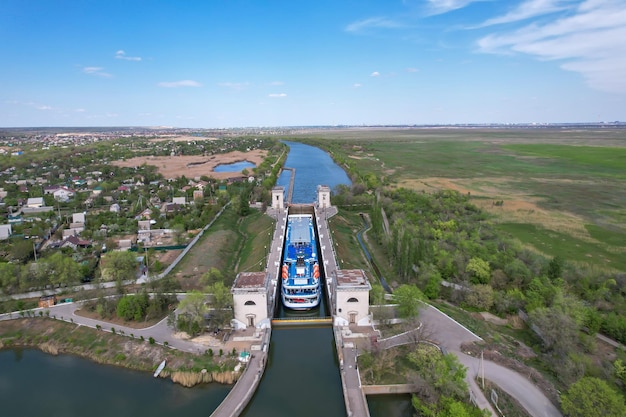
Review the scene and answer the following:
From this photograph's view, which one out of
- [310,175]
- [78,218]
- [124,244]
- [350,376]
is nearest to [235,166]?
[310,175]

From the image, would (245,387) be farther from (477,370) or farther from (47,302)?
(47,302)

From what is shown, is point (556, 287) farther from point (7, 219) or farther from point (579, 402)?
point (7, 219)

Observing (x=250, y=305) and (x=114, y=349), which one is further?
(x=250, y=305)

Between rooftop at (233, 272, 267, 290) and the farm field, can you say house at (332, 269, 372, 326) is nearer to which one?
rooftop at (233, 272, 267, 290)

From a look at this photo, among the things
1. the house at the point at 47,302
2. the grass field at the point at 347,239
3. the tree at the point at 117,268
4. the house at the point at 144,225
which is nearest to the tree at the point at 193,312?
the tree at the point at 117,268

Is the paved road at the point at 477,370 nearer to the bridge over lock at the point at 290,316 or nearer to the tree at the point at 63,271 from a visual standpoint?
the bridge over lock at the point at 290,316
